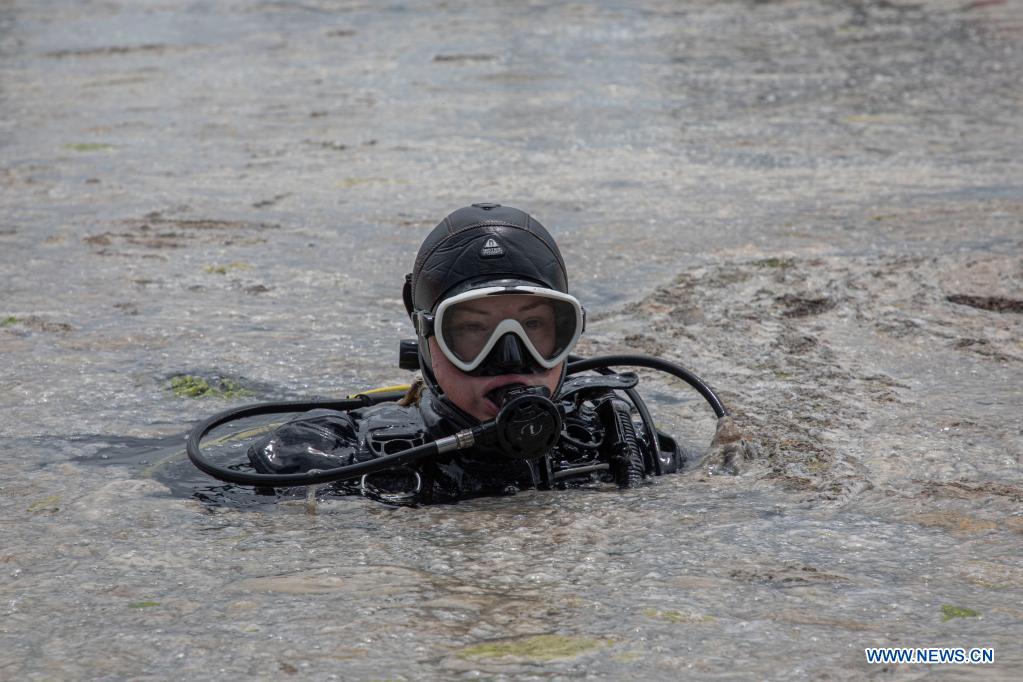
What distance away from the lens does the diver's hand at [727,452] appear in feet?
13.1

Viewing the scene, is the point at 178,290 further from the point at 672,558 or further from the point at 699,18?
the point at 699,18

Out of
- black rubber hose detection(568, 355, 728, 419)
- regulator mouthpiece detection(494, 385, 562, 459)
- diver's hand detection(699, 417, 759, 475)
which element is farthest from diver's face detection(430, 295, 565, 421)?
diver's hand detection(699, 417, 759, 475)

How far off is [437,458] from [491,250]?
23.4 inches

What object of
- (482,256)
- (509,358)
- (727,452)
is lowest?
(727,452)

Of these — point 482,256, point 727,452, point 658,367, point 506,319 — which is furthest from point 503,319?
point 727,452

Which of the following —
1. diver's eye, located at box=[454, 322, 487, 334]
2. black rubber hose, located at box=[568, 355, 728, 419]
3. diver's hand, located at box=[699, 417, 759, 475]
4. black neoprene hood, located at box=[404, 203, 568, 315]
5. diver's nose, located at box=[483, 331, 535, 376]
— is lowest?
diver's hand, located at box=[699, 417, 759, 475]

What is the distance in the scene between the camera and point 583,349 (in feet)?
17.2

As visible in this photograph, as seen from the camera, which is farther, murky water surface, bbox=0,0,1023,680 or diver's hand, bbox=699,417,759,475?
diver's hand, bbox=699,417,759,475

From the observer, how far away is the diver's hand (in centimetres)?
398

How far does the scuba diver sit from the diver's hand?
57 mm

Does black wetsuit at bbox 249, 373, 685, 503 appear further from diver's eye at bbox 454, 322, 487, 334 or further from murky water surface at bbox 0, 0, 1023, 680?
diver's eye at bbox 454, 322, 487, 334

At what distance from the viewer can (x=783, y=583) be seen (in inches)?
113

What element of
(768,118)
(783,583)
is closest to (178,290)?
(783,583)

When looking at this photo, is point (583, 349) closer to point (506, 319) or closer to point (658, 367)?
point (658, 367)
